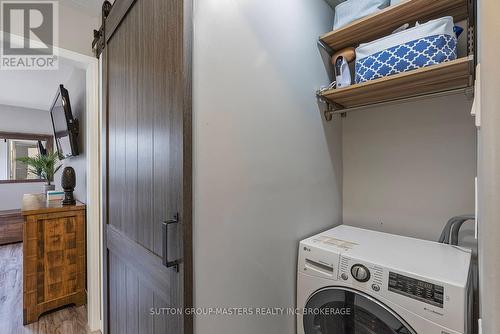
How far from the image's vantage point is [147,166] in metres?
1.03

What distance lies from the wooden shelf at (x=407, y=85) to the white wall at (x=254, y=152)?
0.68ft

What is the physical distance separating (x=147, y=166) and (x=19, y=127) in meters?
5.28

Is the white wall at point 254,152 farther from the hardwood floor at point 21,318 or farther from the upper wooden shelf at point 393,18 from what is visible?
the hardwood floor at point 21,318

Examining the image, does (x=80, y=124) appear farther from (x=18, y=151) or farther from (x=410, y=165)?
(x=18, y=151)

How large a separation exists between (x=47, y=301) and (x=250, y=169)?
238 cm

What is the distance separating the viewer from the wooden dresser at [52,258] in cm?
198

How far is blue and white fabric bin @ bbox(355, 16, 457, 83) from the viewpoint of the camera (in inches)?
41.2

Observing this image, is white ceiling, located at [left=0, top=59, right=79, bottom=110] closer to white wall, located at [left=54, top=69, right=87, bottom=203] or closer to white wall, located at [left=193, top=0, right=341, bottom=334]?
white wall, located at [left=54, top=69, right=87, bottom=203]

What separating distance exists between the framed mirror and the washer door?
5713mm

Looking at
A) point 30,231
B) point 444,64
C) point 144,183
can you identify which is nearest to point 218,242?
point 144,183

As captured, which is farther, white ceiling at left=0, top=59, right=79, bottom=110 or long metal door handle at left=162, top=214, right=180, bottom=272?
white ceiling at left=0, top=59, right=79, bottom=110

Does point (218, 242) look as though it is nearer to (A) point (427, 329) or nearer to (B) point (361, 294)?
(B) point (361, 294)

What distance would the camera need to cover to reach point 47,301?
208cm

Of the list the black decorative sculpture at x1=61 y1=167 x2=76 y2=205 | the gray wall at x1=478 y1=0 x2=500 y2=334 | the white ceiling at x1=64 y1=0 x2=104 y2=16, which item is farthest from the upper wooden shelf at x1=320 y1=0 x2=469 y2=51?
the black decorative sculpture at x1=61 y1=167 x2=76 y2=205
